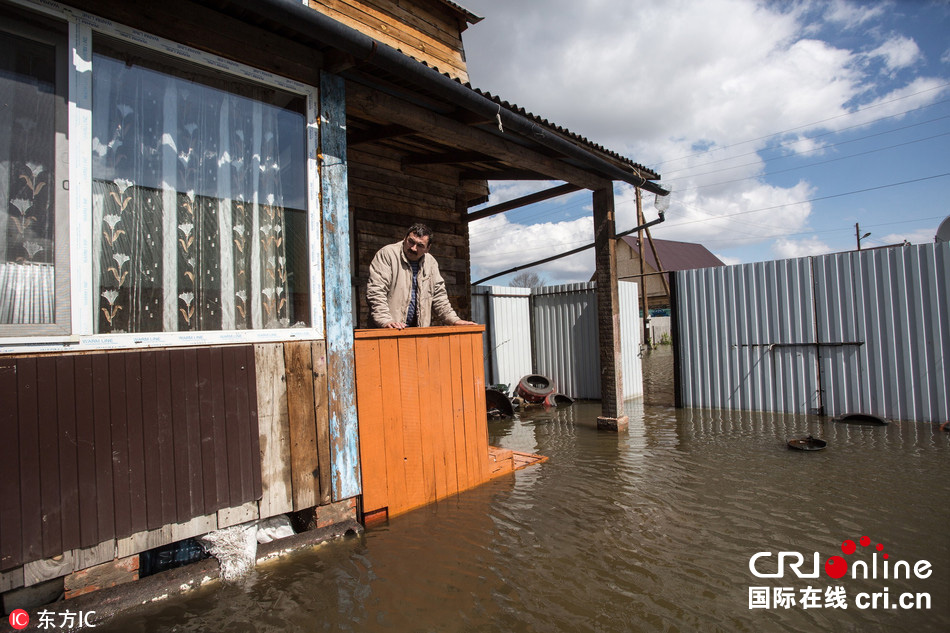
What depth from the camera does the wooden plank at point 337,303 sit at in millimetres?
3727

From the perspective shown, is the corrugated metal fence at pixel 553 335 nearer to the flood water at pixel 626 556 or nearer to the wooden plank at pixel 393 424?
the flood water at pixel 626 556

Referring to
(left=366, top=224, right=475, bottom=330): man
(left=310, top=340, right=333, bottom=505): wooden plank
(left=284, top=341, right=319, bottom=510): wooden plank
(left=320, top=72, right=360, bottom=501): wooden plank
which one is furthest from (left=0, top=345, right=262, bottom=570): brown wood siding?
(left=366, top=224, right=475, bottom=330): man

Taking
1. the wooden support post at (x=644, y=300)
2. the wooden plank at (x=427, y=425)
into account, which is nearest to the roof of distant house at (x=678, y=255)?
the wooden support post at (x=644, y=300)

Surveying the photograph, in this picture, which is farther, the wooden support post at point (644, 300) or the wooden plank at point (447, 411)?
the wooden support post at point (644, 300)

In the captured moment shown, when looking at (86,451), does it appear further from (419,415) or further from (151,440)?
(419,415)

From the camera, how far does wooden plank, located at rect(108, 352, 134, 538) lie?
274 centimetres

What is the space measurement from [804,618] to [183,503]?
11.2ft

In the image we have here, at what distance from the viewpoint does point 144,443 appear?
2842 millimetres

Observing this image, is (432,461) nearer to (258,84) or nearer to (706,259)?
(258,84)

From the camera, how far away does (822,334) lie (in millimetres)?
7828

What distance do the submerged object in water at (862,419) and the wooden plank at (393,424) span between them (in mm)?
6699

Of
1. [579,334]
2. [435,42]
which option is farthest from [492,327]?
[435,42]

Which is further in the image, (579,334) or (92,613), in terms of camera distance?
(579,334)

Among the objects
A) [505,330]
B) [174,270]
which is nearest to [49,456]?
[174,270]
